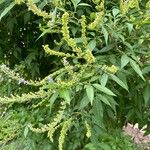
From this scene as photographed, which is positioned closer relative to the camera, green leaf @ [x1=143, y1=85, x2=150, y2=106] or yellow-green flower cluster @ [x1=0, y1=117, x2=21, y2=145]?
green leaf @ [x1=143, y1=85, x2=150, y2=106]

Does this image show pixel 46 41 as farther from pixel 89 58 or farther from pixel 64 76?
pixel 89 58

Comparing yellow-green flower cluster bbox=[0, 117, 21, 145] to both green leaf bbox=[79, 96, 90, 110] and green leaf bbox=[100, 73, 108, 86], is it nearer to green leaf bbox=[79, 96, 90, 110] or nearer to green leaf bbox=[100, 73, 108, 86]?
green leaf bbox=[79, 96, 90, 110]

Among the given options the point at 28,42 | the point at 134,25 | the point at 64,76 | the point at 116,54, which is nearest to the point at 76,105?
the point at 64,76

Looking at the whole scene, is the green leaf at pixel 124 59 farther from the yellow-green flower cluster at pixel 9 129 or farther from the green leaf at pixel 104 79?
the yellow-green flower cluster at pixel 9 129

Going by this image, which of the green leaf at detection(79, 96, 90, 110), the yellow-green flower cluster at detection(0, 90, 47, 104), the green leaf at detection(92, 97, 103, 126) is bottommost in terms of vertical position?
the green leaf at detection(92, 97, 103, 126)

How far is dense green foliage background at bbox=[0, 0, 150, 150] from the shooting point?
2025mm

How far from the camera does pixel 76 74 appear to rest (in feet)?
6.58

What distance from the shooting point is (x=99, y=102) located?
7.28ft

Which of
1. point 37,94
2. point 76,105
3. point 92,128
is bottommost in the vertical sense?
point 92,128

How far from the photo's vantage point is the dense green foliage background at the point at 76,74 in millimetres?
2025

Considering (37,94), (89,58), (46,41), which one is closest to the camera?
(89,58)

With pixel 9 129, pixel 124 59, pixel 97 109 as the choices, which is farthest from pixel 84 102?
pixel 9 129

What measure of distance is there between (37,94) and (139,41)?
0.60 meters

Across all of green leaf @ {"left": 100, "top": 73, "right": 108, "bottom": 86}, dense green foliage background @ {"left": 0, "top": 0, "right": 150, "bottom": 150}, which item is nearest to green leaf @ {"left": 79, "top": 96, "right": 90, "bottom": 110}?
dense green foliage background @ {"left": 0, "top": 0, "right": 150, "bottom": 150}
